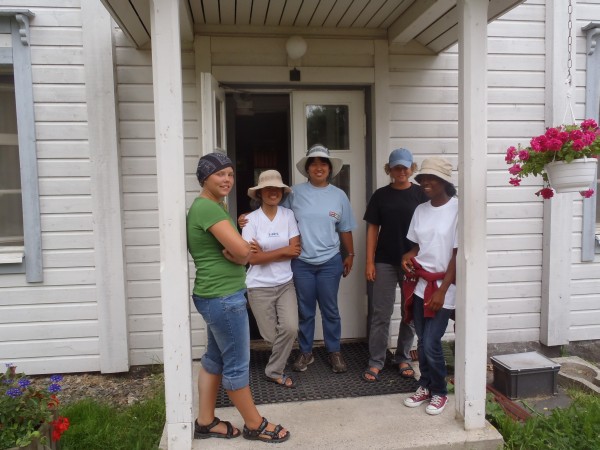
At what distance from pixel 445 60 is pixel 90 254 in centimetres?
332

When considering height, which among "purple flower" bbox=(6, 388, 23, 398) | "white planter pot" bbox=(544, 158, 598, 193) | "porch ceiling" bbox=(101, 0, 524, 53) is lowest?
"purple flower" bbox=(6, 388, 23, 398)

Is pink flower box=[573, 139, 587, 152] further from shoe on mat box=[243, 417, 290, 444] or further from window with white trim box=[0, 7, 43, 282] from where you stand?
window with white trim box=[0, 7, 43, 282]

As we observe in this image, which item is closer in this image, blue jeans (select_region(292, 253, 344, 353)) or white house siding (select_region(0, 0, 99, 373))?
blue jeans (select_region(292, 253, 344, 353))

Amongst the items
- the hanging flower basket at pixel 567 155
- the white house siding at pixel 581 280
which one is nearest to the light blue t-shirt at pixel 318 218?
the hanging flower basket at pixel 567 155

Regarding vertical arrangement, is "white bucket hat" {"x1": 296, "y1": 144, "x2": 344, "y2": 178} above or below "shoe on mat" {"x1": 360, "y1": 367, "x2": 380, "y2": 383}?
above

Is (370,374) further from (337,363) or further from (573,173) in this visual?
(573,173)

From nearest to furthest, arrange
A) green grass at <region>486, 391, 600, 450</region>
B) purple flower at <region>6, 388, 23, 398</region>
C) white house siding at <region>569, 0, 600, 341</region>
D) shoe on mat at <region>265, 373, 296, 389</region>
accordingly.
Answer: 1. purple flower at <region>6, 388, 23, 398</region>
2. green grass at <region>486, 391, 600, 450</region>
3. shoe on mat at <region>265, 373, 296, 389</region>
4. white house siding at <region>569, 0, 600, 341</region>

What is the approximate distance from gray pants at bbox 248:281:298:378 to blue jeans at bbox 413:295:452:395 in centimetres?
81

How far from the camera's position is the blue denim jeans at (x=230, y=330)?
7.86 feet

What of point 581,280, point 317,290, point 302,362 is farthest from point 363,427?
point 581,280

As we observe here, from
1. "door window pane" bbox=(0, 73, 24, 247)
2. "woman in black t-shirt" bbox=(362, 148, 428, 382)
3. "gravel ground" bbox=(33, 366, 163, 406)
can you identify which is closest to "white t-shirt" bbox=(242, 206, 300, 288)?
"woman in black t-shirt" bbox=(362, 148, 428, 382)

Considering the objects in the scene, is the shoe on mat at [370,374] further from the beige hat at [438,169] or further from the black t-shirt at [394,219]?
the beige hat at [438,169]

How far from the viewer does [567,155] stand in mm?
2428

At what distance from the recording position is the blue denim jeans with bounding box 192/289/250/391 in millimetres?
2396
